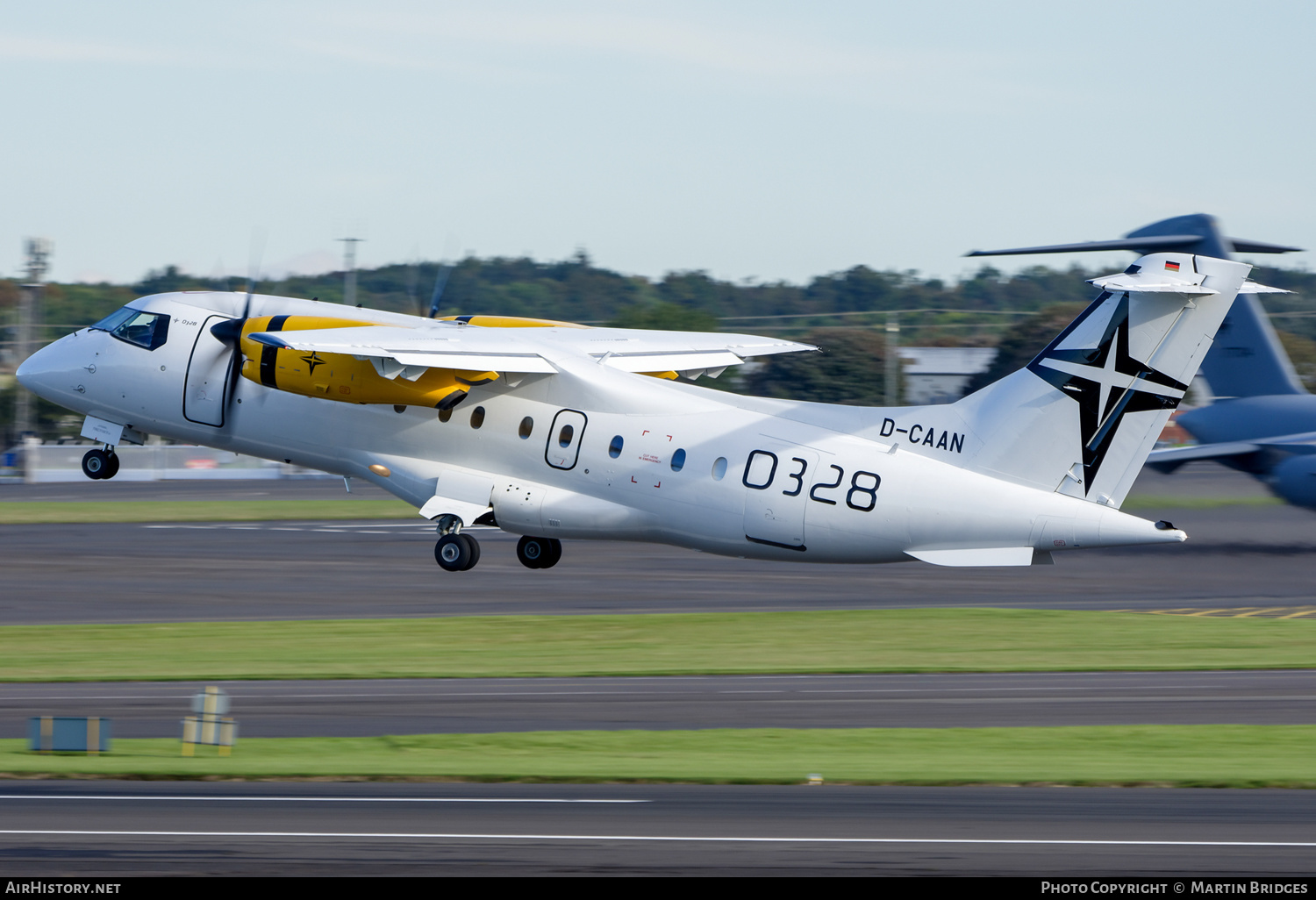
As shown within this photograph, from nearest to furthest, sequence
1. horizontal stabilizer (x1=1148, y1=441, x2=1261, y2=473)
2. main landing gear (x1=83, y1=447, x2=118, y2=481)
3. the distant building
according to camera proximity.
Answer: main landing gear (x1=83, y1=447, x2=118, y2=481) → horizontal stabilizer (x1=1148, y1=441, x2=1261, y2=473) → the distant building

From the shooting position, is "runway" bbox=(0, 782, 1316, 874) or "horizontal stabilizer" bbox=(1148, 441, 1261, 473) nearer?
"runway" bbox=(0, 782, 1316, 874)

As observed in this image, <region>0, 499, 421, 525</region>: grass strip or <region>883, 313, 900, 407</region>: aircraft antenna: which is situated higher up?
<region>883, 313, 900, 407</region>: aircraft antenna

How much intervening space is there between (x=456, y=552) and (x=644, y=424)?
16.7ft

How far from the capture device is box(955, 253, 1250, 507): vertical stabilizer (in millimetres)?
23672

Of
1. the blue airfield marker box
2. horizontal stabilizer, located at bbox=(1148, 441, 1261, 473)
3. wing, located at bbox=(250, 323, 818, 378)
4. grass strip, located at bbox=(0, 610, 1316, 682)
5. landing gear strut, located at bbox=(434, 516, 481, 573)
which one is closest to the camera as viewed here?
the blue airfield marker box

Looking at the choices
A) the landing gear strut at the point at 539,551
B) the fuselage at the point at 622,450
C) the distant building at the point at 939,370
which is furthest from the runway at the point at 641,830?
the distant building at the point at 939,370

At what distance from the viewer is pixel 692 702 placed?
972 inches

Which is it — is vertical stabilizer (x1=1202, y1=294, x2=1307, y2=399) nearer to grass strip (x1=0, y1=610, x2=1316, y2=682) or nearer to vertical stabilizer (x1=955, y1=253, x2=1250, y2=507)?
grass strip (x1=0, y1=610, x2=1316, y2=682)

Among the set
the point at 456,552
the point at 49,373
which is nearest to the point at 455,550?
the point at 456,552

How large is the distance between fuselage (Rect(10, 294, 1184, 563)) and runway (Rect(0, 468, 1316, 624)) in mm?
7070

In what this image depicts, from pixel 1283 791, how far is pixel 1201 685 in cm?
997

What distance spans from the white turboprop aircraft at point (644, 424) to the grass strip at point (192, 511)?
28641mm

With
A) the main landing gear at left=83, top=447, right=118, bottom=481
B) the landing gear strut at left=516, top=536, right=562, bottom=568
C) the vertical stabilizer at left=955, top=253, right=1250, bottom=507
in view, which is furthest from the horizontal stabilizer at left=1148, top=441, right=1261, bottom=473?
the main landing gear at left=83, top=447, right=118, bottom=481

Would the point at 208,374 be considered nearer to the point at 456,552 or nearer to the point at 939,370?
the point at 456,552
